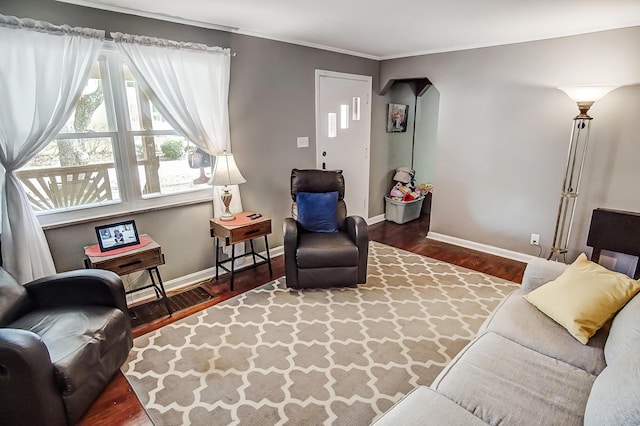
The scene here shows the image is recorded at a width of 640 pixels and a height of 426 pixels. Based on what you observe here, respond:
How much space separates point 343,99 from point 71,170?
3034 millimetres

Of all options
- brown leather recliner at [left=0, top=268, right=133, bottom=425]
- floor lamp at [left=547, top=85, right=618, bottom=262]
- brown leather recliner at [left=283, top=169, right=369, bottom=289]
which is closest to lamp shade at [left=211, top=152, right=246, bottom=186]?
brown leather recliner at [left=283, top=169, right=369, bottom=289]

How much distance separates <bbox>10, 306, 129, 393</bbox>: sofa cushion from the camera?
171cm

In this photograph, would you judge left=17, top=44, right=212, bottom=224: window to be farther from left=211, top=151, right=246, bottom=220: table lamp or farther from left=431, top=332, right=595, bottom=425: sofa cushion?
left=431, top=332, right=595, bottom=425: sofa cushion

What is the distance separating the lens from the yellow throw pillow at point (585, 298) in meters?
1.74

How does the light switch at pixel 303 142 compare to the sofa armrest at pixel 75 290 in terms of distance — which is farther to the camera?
the light switch at pixel 303 142

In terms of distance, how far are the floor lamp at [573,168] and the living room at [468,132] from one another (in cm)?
6

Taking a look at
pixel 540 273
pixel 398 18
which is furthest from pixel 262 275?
pixel 398 18

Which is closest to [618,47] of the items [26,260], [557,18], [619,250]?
[557,18]

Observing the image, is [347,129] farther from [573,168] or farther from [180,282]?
[180,282]

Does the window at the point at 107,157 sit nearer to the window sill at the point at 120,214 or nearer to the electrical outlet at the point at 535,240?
the window sill at the point at 120,214

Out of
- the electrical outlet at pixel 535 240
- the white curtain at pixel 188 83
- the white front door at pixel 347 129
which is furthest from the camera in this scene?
the white front door at pixel 347 129

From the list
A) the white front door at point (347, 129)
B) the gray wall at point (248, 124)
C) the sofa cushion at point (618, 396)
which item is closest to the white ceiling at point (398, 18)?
the gray wall at point (248, 124)

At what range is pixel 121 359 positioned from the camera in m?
2.15

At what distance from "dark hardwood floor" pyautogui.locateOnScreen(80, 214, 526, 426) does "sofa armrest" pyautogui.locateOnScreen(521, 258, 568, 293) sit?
1297 millimetres
